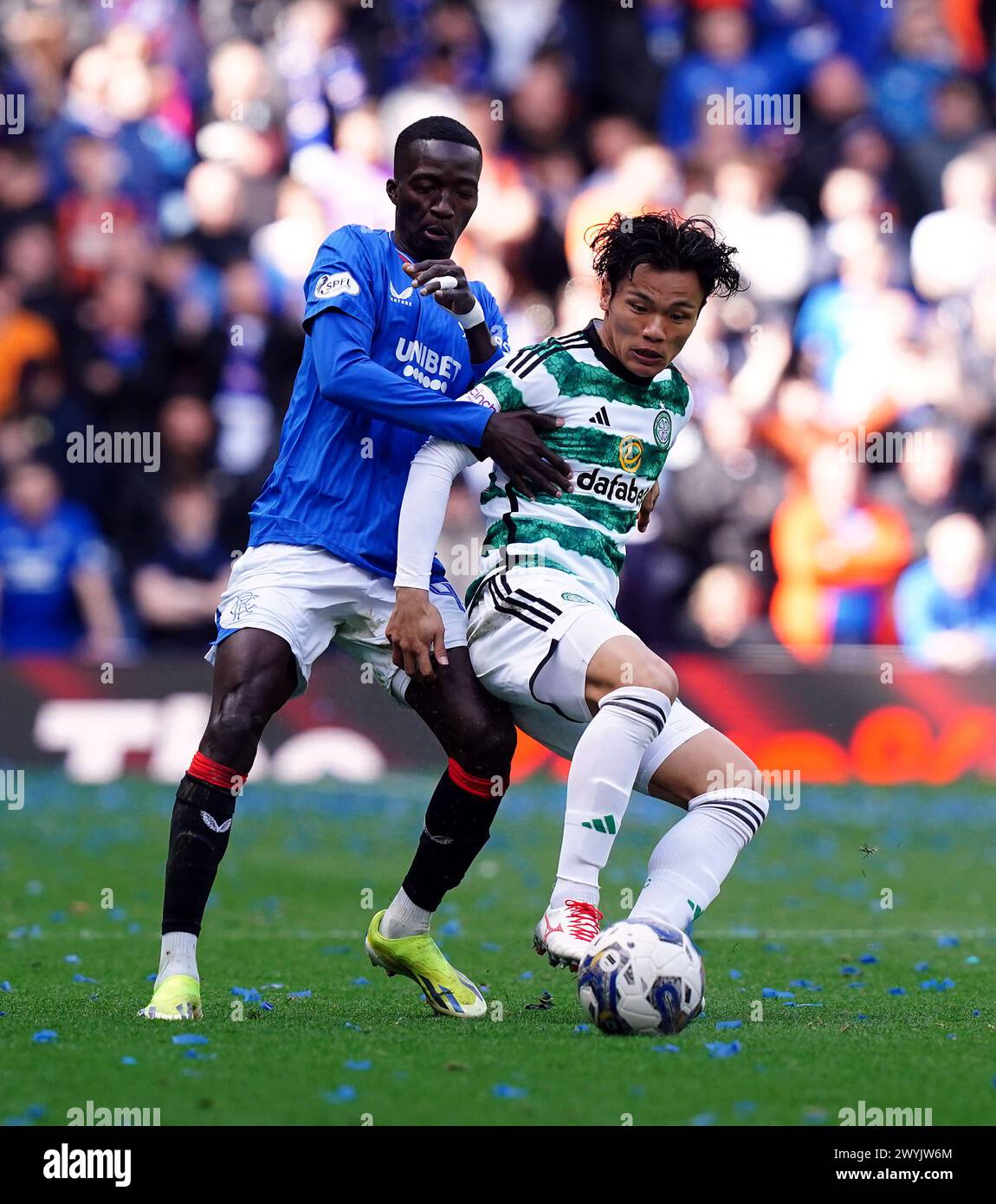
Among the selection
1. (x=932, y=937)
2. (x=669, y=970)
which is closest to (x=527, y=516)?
(x=669, y=970)

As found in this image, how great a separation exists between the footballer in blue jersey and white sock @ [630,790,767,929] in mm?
648

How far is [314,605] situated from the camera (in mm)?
5723

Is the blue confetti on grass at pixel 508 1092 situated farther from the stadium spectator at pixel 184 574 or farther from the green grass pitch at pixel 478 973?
the stadium spectator at pixel 184 574

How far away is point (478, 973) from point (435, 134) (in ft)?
9.75

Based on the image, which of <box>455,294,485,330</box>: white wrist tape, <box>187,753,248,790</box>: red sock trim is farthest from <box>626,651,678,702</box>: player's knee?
<box>455,294,485,330</box>: white wrist tape

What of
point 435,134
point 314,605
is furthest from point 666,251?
point 314,605

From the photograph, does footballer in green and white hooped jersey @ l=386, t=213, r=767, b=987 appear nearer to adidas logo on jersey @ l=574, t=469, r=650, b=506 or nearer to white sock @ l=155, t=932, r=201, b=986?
adidas logo on jersey @ l=574, t=469, r=650, b=506

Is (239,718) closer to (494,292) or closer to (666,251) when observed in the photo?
(666,251)

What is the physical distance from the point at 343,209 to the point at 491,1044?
9.67 m

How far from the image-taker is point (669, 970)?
503 centimetres

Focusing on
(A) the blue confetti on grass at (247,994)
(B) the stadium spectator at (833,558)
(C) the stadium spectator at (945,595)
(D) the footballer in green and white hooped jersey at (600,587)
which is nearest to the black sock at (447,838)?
(D) the footballer in green and white hooped jersey at (600,587)

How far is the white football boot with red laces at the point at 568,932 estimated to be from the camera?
5.06 metres

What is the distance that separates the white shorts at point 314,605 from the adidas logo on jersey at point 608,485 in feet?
1.91
